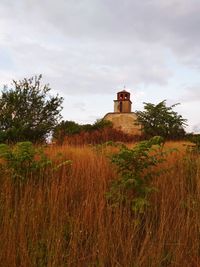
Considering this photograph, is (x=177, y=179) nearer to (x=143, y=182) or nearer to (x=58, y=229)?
(x=143, y=182)

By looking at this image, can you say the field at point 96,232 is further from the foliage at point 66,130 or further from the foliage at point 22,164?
the foliage at point 66,130

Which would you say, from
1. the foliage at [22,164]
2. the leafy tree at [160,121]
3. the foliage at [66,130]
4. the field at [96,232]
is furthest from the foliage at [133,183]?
the leafy tree at [160,121]

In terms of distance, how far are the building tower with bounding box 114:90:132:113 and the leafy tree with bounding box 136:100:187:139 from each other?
28.6 metres

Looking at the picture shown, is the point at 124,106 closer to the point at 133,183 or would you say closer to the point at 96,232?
the point at 133,183

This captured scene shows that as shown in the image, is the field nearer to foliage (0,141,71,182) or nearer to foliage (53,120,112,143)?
foliage (0,141,71,182)

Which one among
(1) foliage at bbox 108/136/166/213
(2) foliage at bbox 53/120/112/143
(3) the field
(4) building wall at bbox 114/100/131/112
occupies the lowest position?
(3) the field

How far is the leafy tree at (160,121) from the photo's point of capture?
13758 mm

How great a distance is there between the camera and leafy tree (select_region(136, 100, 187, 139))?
13.8 m

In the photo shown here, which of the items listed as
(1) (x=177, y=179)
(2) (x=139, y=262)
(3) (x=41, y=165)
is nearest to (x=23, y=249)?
(2) (x=139, y=262)

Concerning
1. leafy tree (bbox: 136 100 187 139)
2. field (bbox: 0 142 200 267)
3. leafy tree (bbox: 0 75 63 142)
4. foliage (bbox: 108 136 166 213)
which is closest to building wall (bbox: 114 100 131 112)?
leafy tree (bbox: 136 100 187 139)

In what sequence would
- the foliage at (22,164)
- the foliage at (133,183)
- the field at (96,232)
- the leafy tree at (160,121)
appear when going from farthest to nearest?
the leafy tree at (160,121)
the foliage at (22,164)
the foliage at (133,183)
the field at (96,232)

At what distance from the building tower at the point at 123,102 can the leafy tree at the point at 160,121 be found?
93.7ft

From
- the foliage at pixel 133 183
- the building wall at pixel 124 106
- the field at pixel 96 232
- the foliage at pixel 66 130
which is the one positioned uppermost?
the building wall at pixel 124 106

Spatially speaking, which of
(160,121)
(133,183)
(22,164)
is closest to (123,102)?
(160,121)
